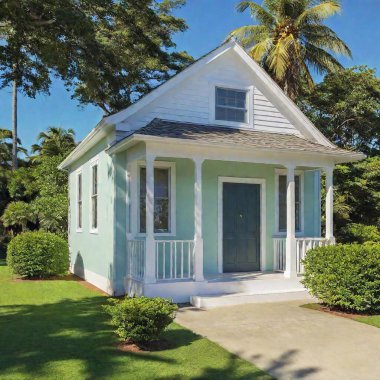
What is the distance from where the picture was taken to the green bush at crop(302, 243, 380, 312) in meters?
8.14

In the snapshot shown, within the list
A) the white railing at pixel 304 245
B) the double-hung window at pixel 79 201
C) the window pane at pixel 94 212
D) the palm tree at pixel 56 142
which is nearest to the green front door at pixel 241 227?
the white railing at pixel 304 245

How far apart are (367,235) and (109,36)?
12.5 metres

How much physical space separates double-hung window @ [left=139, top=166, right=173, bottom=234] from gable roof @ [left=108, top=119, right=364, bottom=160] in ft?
3.53

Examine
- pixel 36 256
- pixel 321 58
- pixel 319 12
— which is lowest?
pixel 36 256

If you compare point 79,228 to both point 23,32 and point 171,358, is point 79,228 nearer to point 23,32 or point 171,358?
Result: point 23,32

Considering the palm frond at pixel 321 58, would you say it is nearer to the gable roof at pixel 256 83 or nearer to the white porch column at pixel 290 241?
the gable roof at pixel 256 83

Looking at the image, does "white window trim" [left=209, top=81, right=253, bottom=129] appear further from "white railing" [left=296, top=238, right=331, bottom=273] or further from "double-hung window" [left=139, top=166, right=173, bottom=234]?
"white railing" [left=296, top=238, right=331, bottom=273]

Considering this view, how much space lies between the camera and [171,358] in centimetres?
548

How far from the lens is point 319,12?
19828 mm

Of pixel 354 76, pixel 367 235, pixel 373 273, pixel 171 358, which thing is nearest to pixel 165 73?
pixel 354 76

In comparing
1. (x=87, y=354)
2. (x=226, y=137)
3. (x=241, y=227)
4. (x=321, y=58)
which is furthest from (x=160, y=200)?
(x=321, y=58)

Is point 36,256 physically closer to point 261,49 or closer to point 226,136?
point 226,136

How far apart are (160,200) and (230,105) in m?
3.28

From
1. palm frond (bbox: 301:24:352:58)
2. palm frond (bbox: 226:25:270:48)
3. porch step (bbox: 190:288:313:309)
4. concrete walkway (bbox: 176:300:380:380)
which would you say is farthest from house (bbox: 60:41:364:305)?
palm frond (bbox: 226:25:270:48)
